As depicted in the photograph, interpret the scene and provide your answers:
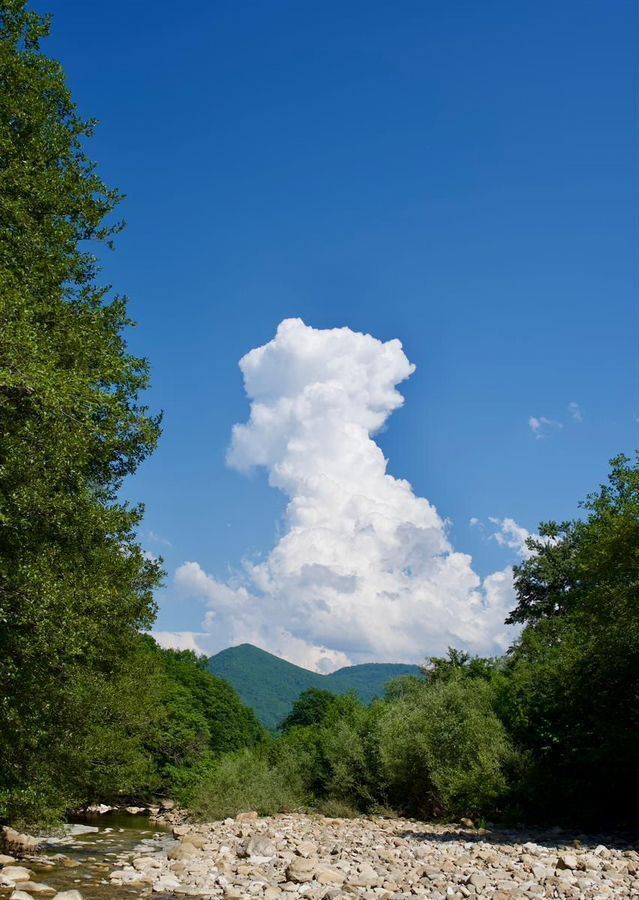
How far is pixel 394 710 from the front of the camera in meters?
37.1

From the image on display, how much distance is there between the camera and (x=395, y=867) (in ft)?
54.8

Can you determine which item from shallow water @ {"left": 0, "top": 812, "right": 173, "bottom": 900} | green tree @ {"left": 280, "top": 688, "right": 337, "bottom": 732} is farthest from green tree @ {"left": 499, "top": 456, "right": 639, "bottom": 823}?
green tree @ {"left": 280, "top": 688, "right": 337, "bottom": 732}

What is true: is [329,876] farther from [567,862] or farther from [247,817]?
[247,817]

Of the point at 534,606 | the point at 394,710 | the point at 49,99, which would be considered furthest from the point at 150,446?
the point at 534,606

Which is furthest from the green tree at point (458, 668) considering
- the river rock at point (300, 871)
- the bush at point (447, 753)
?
the river rock at point (300, 871)

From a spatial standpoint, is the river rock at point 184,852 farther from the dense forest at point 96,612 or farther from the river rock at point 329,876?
the river rock at point 329,876

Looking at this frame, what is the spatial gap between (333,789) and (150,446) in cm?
2839

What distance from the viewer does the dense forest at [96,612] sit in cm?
1271

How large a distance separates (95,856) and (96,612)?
37.6 ft

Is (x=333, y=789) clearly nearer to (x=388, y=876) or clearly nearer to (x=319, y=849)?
(x=319, y=849)

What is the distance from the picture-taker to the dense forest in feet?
41.7

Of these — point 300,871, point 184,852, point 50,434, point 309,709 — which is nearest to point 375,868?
point 300,871

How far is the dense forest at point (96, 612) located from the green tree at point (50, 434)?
0.16 feet

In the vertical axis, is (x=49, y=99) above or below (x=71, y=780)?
above
